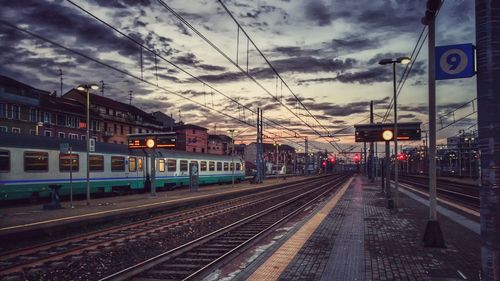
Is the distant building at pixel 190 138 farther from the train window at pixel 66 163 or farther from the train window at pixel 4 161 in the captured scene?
the train window at pixel 4 161

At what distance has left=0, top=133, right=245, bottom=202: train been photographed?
20500mm

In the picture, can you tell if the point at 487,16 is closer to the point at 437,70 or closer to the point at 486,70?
the point at 486,70

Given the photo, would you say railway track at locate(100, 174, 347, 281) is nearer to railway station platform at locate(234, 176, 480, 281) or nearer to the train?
railway station platform at locate(234, 176, 480, 281)

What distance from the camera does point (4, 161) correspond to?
20141 millimetres

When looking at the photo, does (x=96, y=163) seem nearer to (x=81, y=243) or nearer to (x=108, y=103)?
(x=81, y=243)

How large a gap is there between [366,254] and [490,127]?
5849 mm

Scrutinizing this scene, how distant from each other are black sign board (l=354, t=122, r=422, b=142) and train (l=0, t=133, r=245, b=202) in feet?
48.3

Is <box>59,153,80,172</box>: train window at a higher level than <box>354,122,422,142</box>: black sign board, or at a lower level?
lower

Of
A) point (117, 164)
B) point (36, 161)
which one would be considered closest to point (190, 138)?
point (117, 164)

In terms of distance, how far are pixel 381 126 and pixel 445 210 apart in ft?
16.3

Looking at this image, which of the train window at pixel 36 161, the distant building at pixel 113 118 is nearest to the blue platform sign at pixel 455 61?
the train window at pixel 36 161

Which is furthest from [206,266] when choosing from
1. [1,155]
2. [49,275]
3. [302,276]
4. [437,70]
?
[1,155]

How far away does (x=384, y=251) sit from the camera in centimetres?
981

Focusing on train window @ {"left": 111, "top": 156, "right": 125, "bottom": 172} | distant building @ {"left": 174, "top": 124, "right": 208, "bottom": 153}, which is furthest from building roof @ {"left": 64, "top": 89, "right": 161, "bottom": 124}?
train window @ {"left": 111, "top": 156, "right": 125, "bottom": 172}
